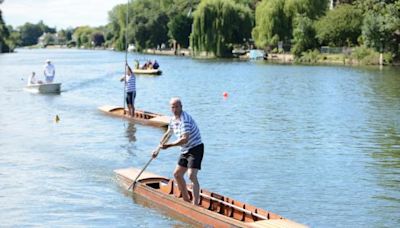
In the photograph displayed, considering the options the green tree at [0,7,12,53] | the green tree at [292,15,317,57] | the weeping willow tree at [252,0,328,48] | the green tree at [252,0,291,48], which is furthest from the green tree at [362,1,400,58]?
the green tree at [0,7,12,53]

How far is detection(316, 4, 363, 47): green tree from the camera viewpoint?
86.6 metres

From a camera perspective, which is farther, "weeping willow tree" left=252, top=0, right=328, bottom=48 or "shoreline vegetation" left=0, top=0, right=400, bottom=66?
"weeping willow tree" left=252, top=0, right=328, bottom=48

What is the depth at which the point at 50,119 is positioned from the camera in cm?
3133

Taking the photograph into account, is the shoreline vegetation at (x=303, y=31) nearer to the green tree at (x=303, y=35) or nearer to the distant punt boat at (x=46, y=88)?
the green tree at (x=303, y=35)

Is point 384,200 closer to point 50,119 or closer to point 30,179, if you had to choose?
point 30,179

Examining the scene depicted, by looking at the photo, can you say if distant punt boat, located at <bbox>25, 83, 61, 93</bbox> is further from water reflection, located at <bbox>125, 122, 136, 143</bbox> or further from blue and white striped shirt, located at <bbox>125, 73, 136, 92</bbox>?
blue and white striped shirt, located at <bbox>125, 73, 136, 92</bbox>

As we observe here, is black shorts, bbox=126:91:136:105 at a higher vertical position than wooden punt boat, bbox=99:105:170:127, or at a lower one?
higher

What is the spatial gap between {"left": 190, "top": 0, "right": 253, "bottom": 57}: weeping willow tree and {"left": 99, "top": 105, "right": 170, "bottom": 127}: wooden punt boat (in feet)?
200

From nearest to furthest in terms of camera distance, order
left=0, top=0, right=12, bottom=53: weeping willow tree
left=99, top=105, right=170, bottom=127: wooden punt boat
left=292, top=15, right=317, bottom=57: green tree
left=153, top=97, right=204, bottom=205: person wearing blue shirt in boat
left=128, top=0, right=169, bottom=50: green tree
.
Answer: left=153, top=97, right=204, bottom=205: person wearing blue shirt in boat → left=99, top=105, right=170, bottom=127: wooden punt boat → left=292, top=15, right=317, bottom=57: green tree → left=128, top=0, right=169, bottom=50: green tree → left=0, top=0, right=12, bottom=53: weeping willow tree

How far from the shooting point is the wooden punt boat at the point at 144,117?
2748 centimetres

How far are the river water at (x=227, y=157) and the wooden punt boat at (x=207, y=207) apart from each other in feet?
0.96

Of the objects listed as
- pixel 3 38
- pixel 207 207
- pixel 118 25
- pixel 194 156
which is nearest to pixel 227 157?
pixel 207 207

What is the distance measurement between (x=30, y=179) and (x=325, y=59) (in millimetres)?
71556

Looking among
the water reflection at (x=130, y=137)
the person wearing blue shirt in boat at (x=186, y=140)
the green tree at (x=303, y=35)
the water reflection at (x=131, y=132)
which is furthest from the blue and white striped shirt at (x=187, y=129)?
the green tree at (x=303, y=35)
